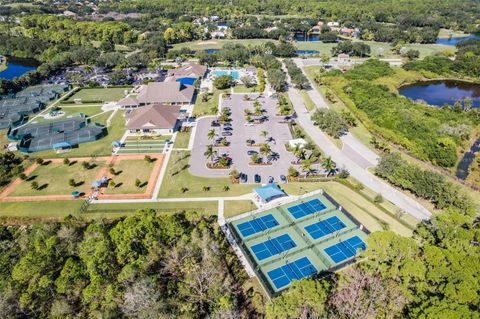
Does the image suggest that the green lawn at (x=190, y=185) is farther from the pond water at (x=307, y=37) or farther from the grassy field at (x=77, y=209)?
the pond water at (x=307, y=37)

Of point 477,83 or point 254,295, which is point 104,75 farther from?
point 477,83

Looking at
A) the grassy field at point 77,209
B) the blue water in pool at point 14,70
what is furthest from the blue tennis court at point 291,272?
the blue water in pool at point 14,70

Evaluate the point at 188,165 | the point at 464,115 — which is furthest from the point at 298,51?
the point at 188,165

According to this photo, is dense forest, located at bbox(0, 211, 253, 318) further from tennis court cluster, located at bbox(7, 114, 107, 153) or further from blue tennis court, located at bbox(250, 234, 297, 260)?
tennis court cluster, located at bbox(7, 114, 107, 153)

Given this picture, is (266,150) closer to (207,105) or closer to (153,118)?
(153,118)

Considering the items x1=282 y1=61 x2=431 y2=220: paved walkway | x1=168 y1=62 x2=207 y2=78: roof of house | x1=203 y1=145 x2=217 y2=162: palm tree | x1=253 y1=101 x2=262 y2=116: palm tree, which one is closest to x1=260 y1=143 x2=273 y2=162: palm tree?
x1=203 y1=145 x2=217 y2=162: palm tree

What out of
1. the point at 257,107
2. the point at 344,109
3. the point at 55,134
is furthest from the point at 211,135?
the point at 344,109
